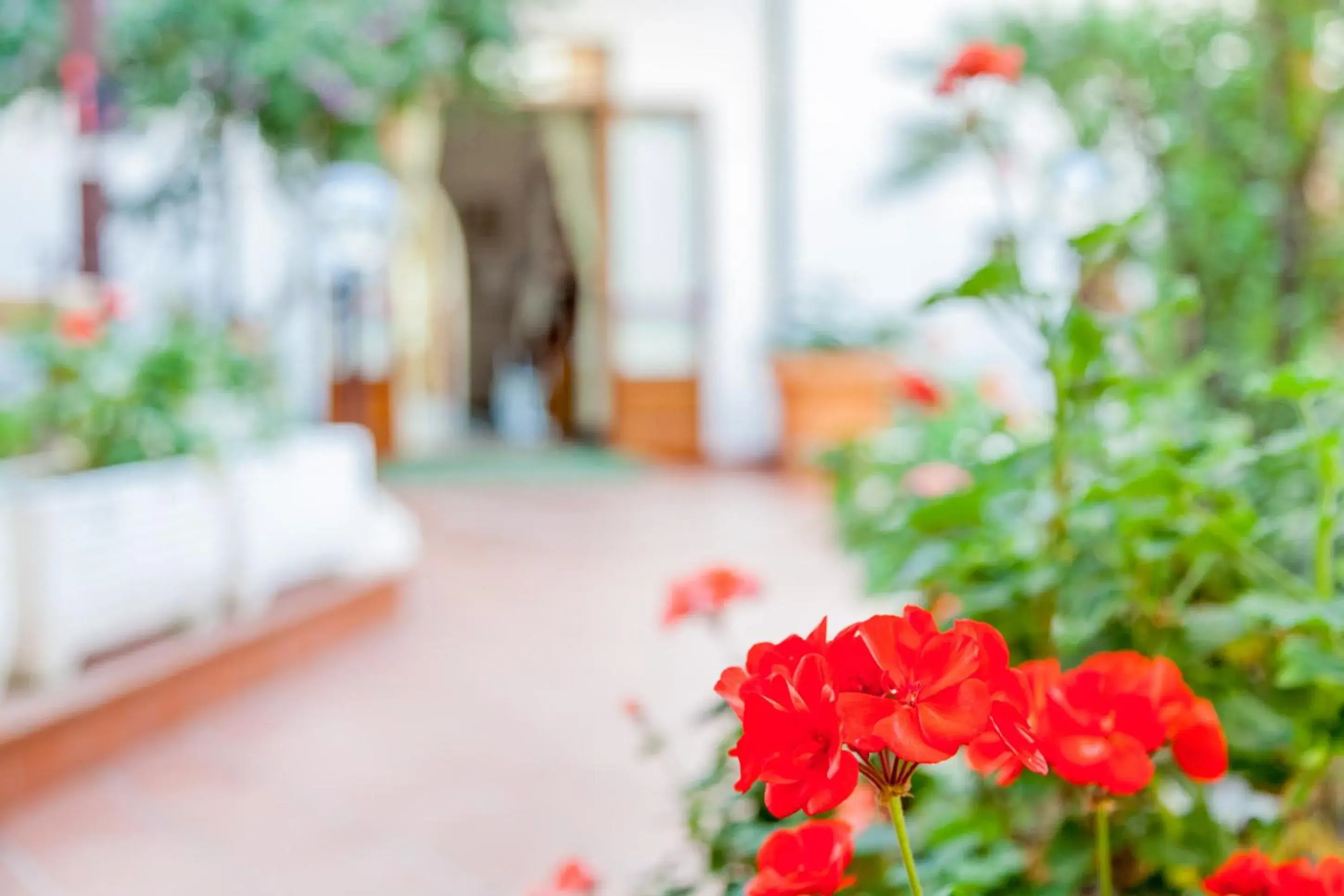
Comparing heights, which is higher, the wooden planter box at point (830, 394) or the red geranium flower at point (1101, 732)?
the red geranium flower at point (1101, 732)

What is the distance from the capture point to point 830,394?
805cm

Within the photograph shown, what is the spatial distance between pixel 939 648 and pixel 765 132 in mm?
9013

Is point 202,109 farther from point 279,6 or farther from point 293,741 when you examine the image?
point 293,741

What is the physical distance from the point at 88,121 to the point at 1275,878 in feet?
12.9

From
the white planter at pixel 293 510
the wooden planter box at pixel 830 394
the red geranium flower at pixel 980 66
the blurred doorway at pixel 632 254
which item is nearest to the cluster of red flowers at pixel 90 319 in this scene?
the white planter at pixel 293 510

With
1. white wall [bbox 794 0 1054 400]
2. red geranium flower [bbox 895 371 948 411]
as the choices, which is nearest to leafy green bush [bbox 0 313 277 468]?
red geranium flower [bbox 895 371 948 411]

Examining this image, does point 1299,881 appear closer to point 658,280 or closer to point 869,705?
point 869,705

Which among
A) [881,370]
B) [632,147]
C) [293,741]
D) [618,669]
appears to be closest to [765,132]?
[632,147]

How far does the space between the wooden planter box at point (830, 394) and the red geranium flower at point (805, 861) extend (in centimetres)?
741

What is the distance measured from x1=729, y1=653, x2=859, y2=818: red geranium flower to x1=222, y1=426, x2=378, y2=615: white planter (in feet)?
9.38

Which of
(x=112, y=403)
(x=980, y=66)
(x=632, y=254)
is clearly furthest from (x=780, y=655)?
(x=632, y=254)

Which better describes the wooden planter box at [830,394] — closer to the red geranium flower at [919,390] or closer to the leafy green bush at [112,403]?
the red geranium flower at [919,390]

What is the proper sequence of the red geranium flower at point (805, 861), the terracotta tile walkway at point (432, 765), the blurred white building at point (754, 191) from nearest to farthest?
the red geranium flower at point (805, 861) < the terracotta tile walkway at point (432, 765) < the blurred white building at point (754, 191)

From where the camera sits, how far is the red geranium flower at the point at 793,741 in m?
0.46
